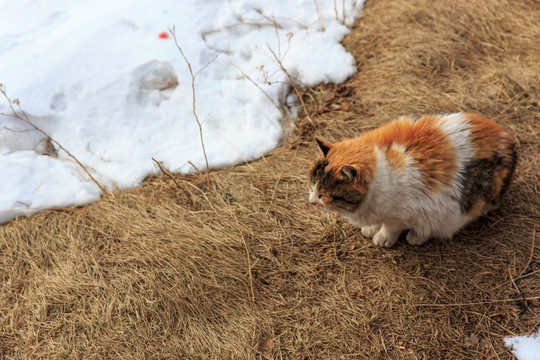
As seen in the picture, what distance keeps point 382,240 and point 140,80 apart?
2.82 m

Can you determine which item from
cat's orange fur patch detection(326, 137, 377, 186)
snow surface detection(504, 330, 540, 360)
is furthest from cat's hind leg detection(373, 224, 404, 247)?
snow surface detection(504, 330, 540, 360)

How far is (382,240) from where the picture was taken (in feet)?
8.62

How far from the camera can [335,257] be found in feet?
8.70

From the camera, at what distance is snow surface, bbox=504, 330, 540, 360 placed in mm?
2120

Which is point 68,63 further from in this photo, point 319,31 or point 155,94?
point 319,31

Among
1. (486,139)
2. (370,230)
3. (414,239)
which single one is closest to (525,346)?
(414,239)

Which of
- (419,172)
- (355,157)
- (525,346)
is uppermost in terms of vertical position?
(355,157)

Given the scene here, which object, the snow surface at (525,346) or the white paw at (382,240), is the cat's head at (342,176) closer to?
the white paw at (382,240)

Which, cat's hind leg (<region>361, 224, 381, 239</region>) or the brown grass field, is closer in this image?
the brown grass field

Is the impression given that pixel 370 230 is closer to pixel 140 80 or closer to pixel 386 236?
pixel 386 236

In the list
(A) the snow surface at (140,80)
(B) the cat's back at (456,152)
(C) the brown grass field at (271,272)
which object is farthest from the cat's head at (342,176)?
(A) the snow surface at (140,80)

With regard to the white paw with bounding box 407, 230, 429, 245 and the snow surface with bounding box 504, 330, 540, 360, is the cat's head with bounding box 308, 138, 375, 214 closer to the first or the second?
the white paw with bounding box 407, 230, 429, 245

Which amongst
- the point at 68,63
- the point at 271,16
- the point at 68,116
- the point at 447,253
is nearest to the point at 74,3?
the point at 68,63

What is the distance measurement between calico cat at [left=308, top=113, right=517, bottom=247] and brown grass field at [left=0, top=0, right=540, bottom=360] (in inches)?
16.3
